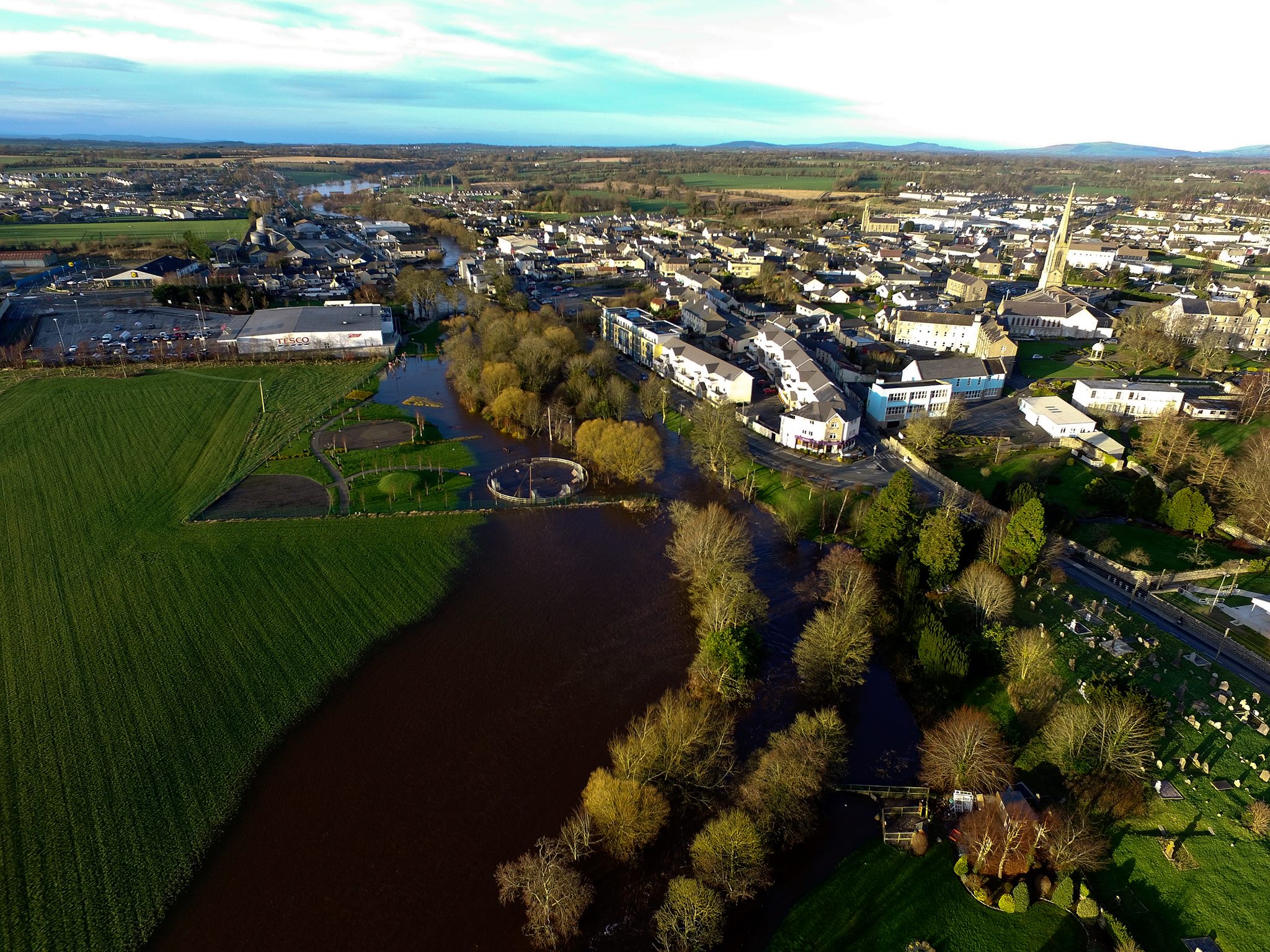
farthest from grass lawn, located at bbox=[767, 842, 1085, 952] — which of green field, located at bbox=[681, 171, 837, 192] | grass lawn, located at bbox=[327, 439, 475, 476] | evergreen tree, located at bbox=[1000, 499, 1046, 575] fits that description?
green field, located at bbox=[681, 171, 837, 192]

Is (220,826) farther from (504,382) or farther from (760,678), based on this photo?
(504,382)

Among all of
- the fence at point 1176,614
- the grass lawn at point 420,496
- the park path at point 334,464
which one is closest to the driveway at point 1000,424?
the fence at point 1176,614

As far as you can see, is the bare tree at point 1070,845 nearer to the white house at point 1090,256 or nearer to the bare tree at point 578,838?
the bare tree at point 578,838

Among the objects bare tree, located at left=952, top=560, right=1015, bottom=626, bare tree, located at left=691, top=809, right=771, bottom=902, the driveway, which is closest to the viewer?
bare tree, located at left=691, top=809, right=771, bottom=902

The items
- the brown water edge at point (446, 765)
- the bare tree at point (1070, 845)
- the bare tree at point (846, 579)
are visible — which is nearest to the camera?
the brown water edge at point (446, 765)

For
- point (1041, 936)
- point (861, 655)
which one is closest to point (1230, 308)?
point (861, 655)

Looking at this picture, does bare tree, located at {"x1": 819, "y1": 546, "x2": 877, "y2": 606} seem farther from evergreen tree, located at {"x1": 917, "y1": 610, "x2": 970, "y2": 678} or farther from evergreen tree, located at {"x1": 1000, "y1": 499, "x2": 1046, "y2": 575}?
evergreen tree, located at {"x1": 1000, "y1": 499, "x2": 1046, "y2": 575}
